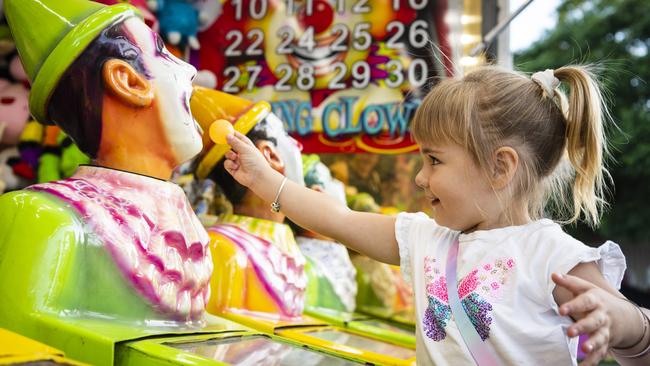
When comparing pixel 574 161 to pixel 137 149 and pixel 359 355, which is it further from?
pixel 137 149

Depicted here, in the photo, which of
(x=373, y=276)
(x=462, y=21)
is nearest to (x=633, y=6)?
(x=462, y=21)

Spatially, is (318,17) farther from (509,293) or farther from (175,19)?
(509,293)

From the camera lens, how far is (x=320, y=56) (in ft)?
9.05

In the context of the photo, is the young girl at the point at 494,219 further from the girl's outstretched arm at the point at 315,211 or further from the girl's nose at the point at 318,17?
the girl's nose at the point at 318,17

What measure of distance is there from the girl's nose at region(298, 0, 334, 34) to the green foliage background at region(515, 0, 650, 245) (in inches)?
246

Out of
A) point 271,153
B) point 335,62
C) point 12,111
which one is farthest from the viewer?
point 335,62

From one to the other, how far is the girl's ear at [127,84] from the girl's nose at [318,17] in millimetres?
1602

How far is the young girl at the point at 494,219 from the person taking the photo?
1.05m

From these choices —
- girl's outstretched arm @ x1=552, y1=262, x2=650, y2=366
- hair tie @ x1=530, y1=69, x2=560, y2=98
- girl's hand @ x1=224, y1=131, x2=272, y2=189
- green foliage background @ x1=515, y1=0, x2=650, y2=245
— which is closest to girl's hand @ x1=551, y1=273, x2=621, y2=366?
girl's outstretched arm @ x1=552, y1=262, x2=650, y2=366

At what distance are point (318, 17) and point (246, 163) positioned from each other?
1.69 metres

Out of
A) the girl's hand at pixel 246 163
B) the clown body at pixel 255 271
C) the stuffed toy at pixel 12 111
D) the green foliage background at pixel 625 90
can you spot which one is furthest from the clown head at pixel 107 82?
the green foliage background at pixel 625 90

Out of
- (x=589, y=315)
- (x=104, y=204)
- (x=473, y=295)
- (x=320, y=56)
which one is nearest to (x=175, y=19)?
(x=320, y=56)

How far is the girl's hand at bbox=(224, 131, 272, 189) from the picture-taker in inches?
48.6

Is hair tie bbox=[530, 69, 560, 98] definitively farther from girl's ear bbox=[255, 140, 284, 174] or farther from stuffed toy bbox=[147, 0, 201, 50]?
stuffed toy bbox=[147, 0, 201, 50]
